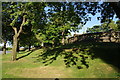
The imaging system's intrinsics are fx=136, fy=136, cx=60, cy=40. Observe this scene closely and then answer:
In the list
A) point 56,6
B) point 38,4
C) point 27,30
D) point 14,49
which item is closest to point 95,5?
point 56,6

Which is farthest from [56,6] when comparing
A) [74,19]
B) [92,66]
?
[92,66]

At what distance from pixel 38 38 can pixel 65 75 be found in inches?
927

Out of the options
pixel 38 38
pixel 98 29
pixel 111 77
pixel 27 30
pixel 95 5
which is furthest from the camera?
pixel 98 29

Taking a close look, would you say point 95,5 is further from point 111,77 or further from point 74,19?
point 111,77

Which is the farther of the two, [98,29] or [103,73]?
[98,29]

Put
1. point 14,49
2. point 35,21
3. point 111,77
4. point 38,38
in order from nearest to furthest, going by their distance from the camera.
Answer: point 111,77 → point 35,21 → point 14,49 → point 38,38

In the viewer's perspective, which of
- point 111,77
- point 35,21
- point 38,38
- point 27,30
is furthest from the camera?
point 38,38

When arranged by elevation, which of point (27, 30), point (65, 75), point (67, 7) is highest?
point (67, 7)

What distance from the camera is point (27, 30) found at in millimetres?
31172

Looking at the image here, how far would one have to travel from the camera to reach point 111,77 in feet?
34.7

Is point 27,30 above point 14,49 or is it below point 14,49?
above

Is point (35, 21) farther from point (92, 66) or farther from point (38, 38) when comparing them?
point (38, 38)

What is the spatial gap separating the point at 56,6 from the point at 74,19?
6.82ft

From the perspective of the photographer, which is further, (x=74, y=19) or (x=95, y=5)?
(x=95, y=5)
